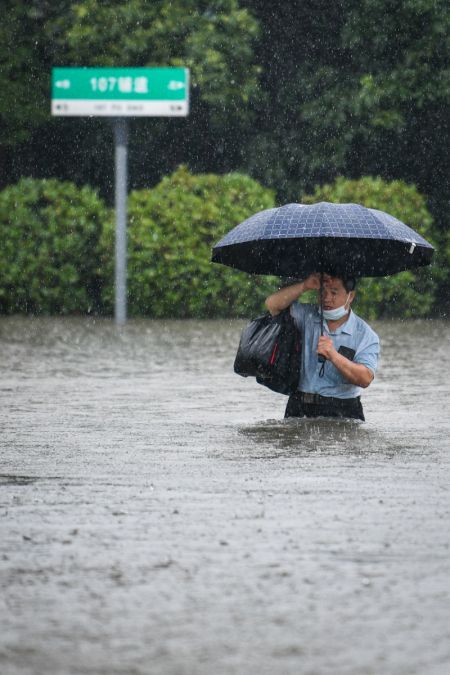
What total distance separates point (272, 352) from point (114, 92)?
12.3 meters

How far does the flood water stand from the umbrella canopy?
101 centimetres

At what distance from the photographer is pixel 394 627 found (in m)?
4.89

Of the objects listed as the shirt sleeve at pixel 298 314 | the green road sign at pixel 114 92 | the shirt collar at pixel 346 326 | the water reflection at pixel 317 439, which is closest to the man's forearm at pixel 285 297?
the shirt sleeve at pixel 298 314

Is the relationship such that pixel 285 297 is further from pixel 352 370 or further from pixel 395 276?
pixel 395 276

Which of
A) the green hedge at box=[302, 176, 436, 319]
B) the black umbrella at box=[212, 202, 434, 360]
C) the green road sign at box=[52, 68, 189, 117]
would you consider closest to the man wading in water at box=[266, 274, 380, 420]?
the black umbrella at box=[212, 202, 434, 360]

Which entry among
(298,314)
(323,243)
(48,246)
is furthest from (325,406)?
(48,246)

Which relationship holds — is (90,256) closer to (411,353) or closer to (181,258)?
(181,258)

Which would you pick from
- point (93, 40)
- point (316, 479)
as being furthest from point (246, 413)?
point (93, 40)

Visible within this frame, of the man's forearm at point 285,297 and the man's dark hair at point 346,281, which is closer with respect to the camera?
the man's forearm at point 285,297

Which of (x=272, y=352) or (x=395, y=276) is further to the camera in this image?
(x=395, y=276)

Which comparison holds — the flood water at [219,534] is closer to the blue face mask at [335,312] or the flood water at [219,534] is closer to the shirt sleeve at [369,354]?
the shirt sleeve at [369,354]

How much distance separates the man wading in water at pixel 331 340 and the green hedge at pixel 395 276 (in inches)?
492

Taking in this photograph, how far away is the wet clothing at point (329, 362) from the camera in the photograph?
1000 cm

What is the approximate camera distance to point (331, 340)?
387 inches
